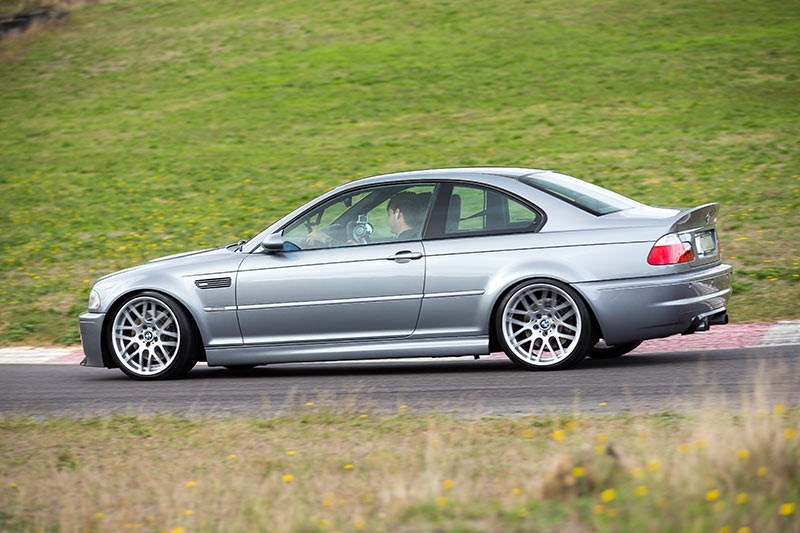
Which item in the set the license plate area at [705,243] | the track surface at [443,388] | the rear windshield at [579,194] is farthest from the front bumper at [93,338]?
the license plate area at [705,243]

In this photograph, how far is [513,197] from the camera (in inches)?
351

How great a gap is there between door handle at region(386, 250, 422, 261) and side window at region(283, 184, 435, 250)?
147mm

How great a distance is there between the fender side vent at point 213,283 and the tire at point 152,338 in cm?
27

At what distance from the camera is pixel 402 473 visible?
5.56m

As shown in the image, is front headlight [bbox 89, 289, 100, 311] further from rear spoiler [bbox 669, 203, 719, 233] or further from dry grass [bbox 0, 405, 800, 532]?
rear spoiler [bbox 669, 203, 719, 233]

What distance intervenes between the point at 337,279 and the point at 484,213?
3.98ft

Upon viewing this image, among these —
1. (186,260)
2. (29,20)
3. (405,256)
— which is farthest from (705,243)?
(29,20)

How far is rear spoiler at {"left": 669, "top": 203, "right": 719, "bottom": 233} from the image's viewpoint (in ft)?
27.7

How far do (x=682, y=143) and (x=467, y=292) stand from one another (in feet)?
41.1

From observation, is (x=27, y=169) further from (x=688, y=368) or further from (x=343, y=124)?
(x=688, y=368)

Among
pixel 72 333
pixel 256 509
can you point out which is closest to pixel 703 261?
pixel 256 509

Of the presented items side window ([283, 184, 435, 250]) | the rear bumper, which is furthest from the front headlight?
the rear bumper

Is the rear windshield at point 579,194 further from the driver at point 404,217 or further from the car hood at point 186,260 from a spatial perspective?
the car hood at point 186,260

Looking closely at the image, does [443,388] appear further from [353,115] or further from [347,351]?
[353,115]
